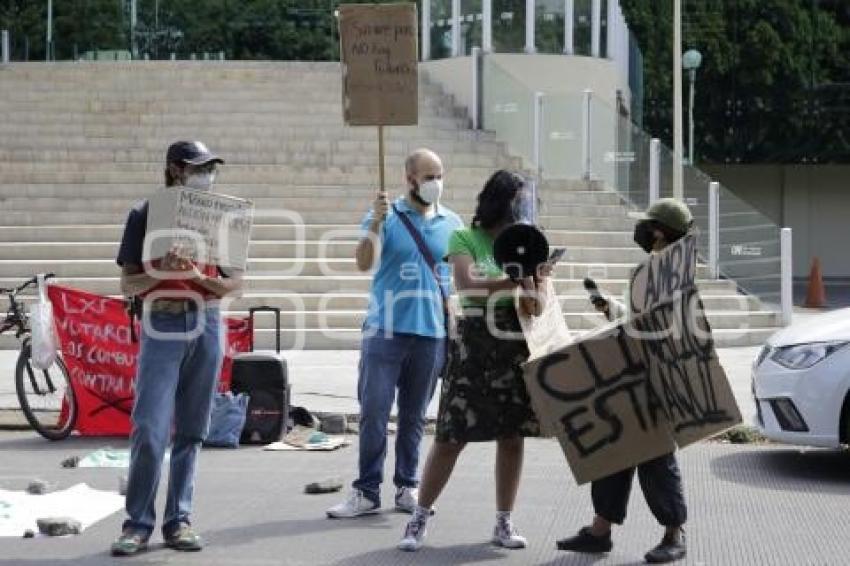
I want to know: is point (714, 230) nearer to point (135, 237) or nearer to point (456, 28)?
point (456, 28)

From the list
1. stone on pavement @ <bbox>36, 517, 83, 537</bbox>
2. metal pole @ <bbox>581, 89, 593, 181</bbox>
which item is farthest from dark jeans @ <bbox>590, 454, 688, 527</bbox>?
metal pole @ <bbox>581, 89, 593, 181</bbox>

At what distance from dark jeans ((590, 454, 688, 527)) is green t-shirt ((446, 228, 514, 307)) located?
3.16 ft

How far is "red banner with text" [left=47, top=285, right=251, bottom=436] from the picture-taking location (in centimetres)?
1077

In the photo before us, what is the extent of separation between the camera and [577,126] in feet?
70.3

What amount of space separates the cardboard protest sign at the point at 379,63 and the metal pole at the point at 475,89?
1484 cm

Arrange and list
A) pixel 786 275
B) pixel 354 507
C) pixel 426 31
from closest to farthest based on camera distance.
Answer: pixel 354 507
pixel 786 275
pixel 426 31

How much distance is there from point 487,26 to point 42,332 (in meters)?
15.1

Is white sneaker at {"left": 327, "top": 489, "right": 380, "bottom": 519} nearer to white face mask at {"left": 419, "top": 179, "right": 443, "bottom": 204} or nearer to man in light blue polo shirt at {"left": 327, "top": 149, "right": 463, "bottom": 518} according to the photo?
man in light blue polo shirt at {"left": 327, "top": 149, "right": 463, "bottom": 518}

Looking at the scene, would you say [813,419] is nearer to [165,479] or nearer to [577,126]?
[165,479]

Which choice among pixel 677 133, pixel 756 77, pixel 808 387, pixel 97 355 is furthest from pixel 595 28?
pixel 808 387

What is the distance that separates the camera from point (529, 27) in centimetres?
2467

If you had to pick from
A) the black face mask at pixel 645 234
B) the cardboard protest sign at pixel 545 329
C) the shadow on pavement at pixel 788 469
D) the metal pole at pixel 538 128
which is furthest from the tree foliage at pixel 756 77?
the cardboard protest sign at pixel 545 329

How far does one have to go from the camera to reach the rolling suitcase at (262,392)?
10.4 m

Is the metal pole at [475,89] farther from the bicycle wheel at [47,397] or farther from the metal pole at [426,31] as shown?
the bicycle wheel at [47,397]
